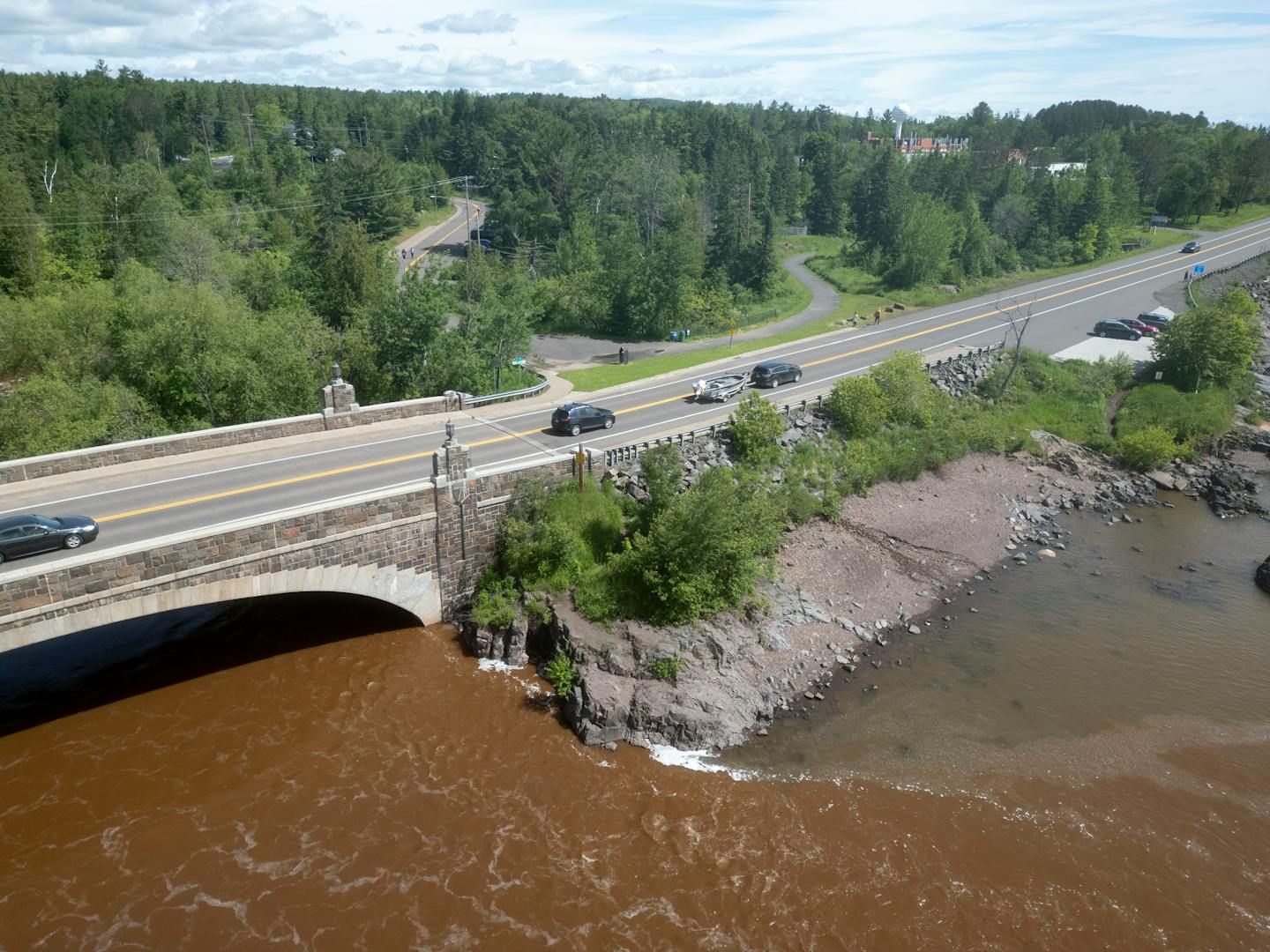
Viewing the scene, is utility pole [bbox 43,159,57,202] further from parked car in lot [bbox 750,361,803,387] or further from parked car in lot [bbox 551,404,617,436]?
parked car in lot [bbox 750,361,803,387]

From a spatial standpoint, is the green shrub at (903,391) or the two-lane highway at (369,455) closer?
the two-lane highway at (369,455)

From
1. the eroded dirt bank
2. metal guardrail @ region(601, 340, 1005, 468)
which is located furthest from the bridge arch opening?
metal guardrail @ region(601, 340, 1005, 468)

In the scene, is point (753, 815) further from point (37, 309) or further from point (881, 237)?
point (881, 237)

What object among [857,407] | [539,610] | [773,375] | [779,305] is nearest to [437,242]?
[779,305]

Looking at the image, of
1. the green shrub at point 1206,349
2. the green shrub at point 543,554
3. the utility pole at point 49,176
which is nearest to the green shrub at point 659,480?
the green shrub at point 543,554

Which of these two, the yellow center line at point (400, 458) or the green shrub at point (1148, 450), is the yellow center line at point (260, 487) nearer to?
the yellow center line at point (400, 458)

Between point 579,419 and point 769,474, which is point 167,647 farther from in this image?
point 769,474

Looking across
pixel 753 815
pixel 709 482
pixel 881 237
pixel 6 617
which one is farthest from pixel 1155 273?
pixel 6 617
